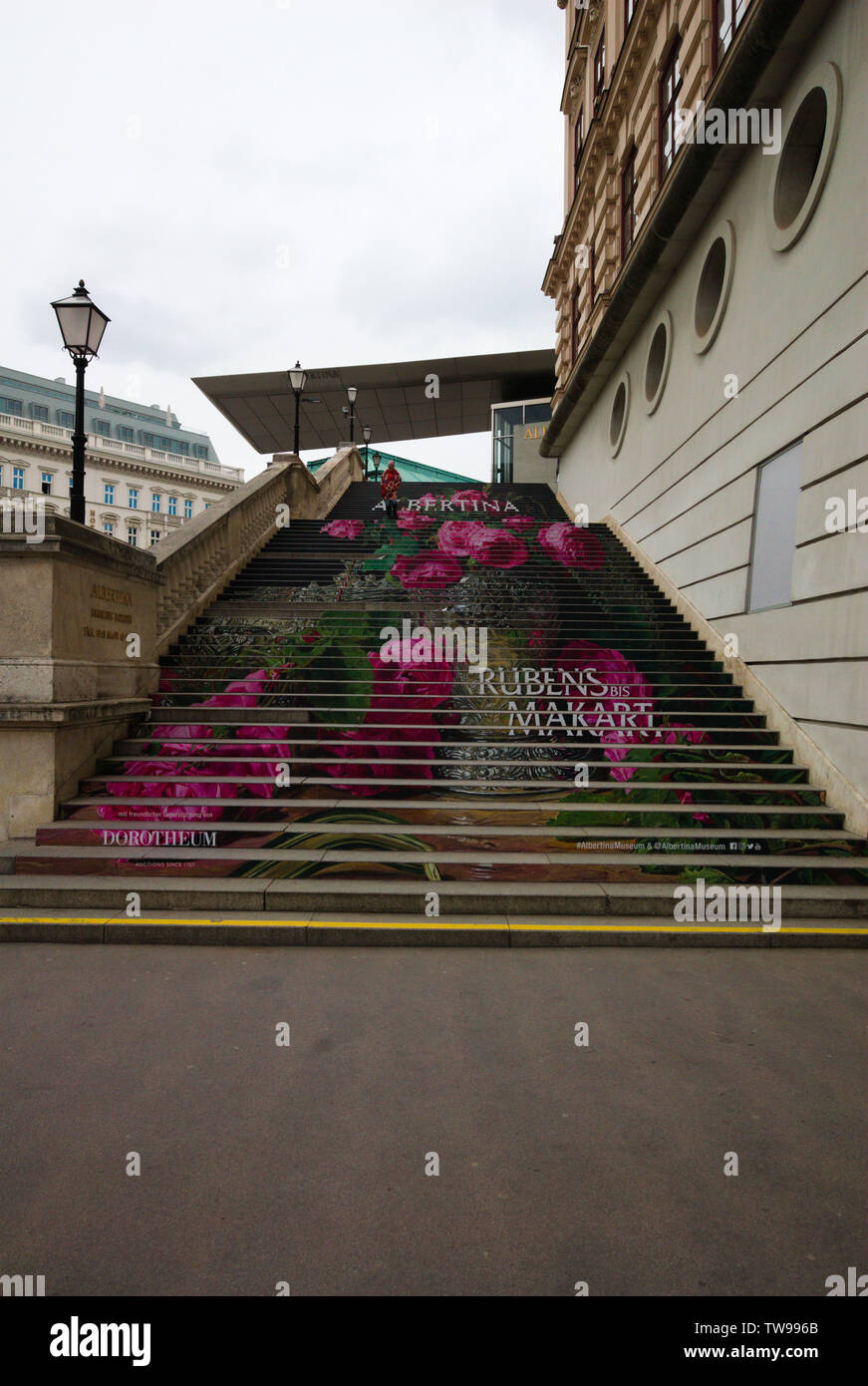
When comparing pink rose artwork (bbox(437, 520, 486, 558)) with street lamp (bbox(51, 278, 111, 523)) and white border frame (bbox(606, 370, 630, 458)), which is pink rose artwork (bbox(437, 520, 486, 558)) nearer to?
white border frame (bbox(606, 370, 630, 458))

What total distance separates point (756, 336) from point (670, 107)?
7.92 metres

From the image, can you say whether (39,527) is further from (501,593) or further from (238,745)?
(501,593)

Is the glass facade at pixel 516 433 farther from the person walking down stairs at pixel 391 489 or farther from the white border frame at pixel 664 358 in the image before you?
the white border frame at pixel 664 358

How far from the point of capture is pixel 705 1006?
173 inches

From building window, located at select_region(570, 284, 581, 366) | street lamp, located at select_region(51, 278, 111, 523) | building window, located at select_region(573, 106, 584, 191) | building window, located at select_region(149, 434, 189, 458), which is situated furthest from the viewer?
building window, located at select_region(149, 434, 189, 458)

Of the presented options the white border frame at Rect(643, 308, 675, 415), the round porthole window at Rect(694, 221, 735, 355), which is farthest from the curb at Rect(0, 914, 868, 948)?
the white border frame at Rect(643, 308, 675, 415)

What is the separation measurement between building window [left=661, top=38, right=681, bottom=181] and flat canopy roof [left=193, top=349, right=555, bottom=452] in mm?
22014

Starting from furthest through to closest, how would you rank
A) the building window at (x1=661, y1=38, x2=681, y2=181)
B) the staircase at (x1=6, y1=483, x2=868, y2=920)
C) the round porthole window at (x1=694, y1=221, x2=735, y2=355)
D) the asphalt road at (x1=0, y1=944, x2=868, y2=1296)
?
the building window at (x1=661, y1=38, x2=681, y2=181)
the round porthole window at (x1=694, y1=221, x2=735, y2=355)
the staircase at (x1=6, y1=483, x2=868, y2=920)
the asphalt road at (x1=0, y1=944, x2=868, y2=1296)

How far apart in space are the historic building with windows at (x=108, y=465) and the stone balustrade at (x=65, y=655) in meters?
47.5

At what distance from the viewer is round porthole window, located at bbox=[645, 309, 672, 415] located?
13211 mm

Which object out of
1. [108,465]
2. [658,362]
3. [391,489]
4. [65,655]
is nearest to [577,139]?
[391,489]
